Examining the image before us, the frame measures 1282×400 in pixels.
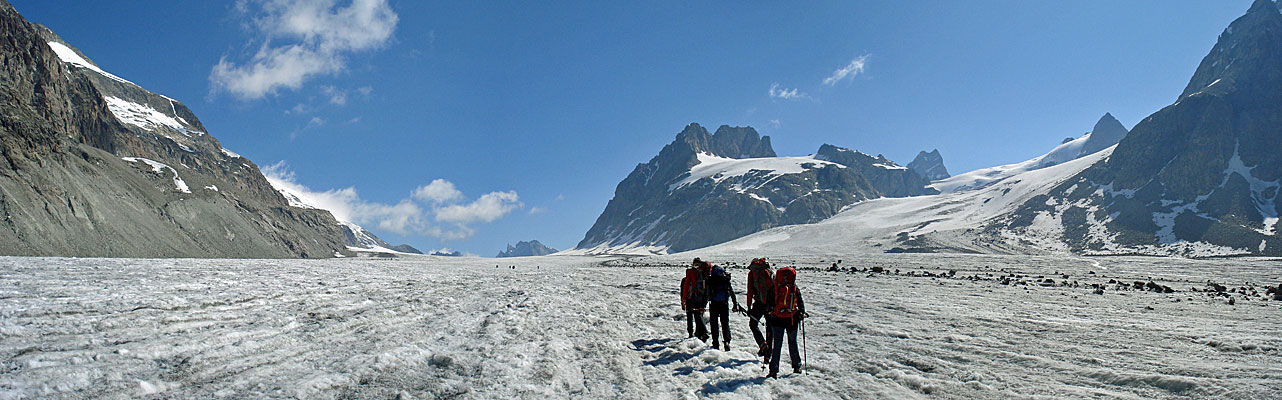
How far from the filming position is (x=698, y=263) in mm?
11516

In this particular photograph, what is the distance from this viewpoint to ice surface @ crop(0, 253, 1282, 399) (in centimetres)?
692

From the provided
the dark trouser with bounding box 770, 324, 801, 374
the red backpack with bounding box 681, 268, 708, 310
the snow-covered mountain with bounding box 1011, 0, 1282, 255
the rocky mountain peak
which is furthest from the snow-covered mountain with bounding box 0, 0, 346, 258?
the rocky mountain peak

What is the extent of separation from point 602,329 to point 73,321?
31.7 ft

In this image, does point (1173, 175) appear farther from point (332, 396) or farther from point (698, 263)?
point (332, 396)

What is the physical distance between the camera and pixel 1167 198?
360 feet

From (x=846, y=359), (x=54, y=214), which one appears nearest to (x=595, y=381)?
(x=846, y=359)

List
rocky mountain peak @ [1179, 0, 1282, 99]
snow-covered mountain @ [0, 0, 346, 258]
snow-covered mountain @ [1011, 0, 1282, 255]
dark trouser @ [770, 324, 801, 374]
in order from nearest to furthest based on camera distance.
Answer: dark trouser @ [770, 324, 801, 374], snow-covered mountain @ [0, 0, 346, 258], snow-covered mountain @ [1011, 0, 1282, 255], rocky mountain peak @ [1179, 0, 1282, 99]

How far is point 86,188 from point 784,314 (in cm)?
9788

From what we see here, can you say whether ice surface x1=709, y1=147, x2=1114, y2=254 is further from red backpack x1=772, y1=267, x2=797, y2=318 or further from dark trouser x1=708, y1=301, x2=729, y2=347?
red backpack x1=772, y1=267, x2=797, y2=318

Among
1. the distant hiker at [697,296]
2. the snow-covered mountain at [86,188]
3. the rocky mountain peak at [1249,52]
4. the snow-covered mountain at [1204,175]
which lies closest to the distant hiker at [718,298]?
the distant hiker at [697,296]

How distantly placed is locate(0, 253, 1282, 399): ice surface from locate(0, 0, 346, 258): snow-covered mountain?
6179 centimetres

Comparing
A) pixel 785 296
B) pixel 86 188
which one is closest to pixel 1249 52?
pixel 785 296

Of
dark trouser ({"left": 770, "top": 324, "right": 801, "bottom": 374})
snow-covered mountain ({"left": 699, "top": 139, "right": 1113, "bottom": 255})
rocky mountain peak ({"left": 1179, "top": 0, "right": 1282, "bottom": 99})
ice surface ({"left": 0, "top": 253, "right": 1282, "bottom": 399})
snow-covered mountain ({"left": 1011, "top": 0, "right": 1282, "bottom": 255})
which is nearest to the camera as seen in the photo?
ice surface ({"left": 0, "top": 253, "right": 1282, "bottom": 399})

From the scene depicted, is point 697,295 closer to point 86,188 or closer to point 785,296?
point 785,296
